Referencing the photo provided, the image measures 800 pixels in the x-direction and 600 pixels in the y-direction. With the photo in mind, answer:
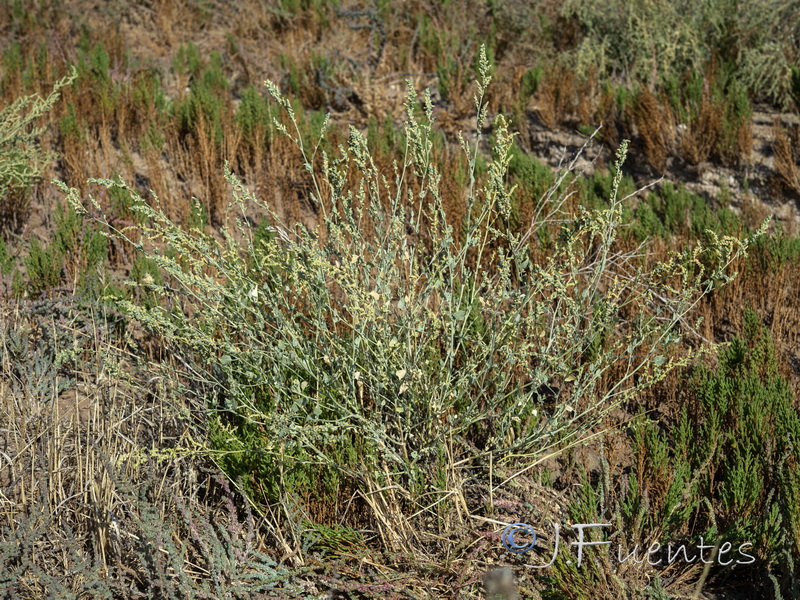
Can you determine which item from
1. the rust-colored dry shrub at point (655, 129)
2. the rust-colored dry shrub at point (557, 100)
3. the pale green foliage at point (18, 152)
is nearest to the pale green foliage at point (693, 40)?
the rust-colored dry shrub at point (557, 100)

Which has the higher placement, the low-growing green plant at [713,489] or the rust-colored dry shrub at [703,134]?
the rust-colored dry shrub at [703,134]

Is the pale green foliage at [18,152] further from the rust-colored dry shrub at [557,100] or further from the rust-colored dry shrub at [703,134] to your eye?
the rust-colored dry shrub at [703,134]

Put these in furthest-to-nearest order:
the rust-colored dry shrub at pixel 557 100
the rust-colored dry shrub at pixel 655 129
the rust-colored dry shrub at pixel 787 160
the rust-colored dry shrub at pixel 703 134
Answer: the rust-colored dry shrub at pixel 557 100 < the rust-colored dry shrub at pixel 655 129 < the rust-colored dry shrub at pixel 703 134 < the rust-colored dry shrub at pixel 787 160

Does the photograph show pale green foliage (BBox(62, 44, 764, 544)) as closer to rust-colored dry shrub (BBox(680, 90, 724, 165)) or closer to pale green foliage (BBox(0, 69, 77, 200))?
pale green foliage (BBox(0, 69, 77, 200))

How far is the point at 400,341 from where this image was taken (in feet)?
7.71

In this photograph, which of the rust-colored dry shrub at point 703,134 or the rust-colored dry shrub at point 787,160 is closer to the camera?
the rust-colored dry shrub at point 787,160

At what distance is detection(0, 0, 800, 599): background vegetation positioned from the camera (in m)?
2.19

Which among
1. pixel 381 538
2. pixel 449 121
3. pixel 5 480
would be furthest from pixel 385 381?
pixel 449 121

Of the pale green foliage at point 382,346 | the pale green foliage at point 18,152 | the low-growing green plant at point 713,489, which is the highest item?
the pale green foliage at point 18,152

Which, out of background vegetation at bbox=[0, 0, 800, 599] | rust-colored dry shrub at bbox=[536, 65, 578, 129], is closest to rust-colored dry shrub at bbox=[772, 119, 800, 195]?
background vegetation at bbox=[0, 0, 800, 599]

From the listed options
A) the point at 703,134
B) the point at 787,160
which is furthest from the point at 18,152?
the point at 787,160

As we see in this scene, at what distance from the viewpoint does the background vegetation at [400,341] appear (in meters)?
2.19

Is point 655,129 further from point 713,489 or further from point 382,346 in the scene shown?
point 382,346

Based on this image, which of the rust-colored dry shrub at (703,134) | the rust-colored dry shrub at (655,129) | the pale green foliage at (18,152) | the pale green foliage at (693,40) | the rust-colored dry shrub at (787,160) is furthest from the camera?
the pale green foliage at (693,40)
